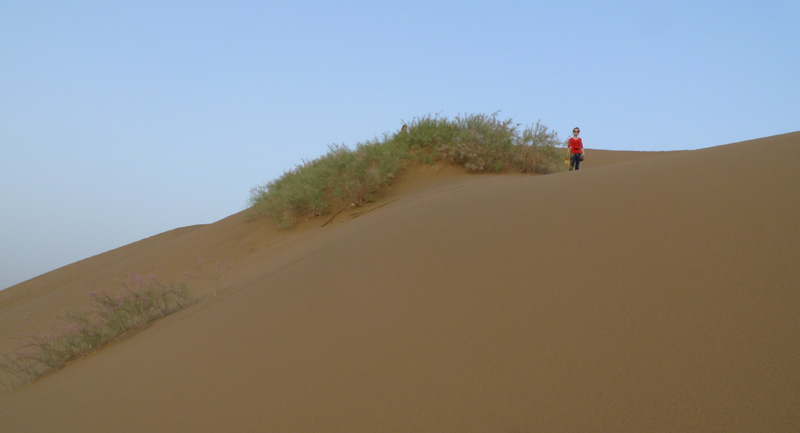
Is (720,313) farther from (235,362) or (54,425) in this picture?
(54,425)

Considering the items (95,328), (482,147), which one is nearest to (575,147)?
(482,147)

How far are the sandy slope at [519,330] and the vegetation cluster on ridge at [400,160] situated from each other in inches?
235

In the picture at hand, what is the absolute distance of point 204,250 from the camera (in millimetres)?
14570

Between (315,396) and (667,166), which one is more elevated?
(667,166)

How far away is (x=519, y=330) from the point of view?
3592mm

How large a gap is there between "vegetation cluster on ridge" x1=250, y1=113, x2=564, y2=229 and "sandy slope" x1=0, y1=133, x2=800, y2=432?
19.6ft

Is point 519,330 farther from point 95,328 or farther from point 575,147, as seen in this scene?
point 575,147

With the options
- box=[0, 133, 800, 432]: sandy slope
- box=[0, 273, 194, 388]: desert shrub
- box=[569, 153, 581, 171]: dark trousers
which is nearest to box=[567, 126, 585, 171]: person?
box=[569, 153, 581, 171]: dark trousers

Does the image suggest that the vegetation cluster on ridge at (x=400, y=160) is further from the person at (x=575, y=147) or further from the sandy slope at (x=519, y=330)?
the sandy slope at (x=519, y=330)

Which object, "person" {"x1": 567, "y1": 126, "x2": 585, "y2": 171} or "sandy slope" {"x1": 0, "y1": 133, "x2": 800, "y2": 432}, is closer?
"sandy slope" {"x1": 0, "y1": 133, "x2": 800, "y2": 432}

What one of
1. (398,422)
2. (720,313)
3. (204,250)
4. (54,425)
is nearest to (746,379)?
(720,313)

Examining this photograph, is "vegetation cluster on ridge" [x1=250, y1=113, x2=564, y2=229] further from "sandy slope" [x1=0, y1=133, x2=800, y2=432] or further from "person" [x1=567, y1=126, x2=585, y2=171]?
"sandy slope" [x1=0, y1=133, x2=800, y2=432]

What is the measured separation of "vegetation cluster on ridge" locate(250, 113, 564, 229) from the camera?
1285cm

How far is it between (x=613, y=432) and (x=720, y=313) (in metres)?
1.12
